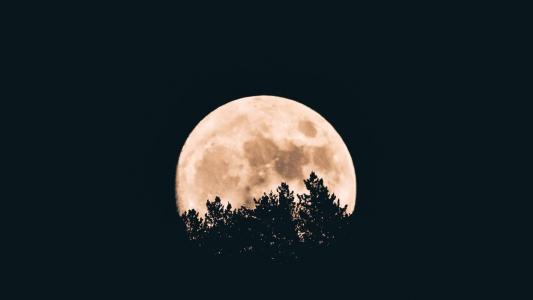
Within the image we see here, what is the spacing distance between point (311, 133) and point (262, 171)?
86.1 inches

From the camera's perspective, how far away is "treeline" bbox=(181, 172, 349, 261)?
8047 mm

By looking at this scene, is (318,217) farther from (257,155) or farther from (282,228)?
(257,155)

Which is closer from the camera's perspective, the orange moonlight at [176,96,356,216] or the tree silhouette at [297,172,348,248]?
the tree silhouette at [297,172,348,248]

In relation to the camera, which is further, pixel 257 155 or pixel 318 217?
pixel 257 155

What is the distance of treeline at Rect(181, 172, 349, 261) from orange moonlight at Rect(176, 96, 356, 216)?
1537mm

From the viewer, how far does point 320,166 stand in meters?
10.9

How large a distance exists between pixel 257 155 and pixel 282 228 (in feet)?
8.67

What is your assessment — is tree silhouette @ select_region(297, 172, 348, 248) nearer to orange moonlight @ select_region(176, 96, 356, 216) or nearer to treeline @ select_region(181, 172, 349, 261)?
treeline @ select_region(181, 172, 349, 261)

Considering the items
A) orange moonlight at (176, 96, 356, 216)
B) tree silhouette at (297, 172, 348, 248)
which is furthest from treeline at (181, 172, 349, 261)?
orange moonlight at (176, 96, 356, 216)

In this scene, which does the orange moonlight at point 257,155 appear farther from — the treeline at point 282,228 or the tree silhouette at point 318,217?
the tree silhouette at point 318,217

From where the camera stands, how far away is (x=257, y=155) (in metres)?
10.3

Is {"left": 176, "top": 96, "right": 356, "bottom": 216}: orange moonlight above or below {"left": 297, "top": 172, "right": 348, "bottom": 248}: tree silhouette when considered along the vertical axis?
above

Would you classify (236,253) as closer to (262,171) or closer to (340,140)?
(262,171)

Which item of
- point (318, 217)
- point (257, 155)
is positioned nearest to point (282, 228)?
point (318, 217)
